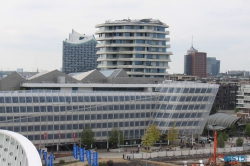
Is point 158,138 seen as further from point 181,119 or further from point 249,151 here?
point 249,151

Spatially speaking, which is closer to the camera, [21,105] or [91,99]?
[21,105]

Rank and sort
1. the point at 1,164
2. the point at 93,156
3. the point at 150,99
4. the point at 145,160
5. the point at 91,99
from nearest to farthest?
the point at 1,164, the point at 93,156, the point at 145,160, the point at 91,99, the point at 150,99

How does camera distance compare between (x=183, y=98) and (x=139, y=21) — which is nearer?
(x=183, y=98)

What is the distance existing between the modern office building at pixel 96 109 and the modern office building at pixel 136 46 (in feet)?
101

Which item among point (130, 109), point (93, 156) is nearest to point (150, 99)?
point (130, 109)

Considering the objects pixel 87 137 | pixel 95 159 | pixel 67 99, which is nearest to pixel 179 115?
pixel 87 137

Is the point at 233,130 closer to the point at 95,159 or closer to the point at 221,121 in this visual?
the point at 221,121

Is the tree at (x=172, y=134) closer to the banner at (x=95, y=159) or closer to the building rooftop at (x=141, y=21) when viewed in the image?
the banner at (x=95, y=159)

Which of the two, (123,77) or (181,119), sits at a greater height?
(123,77)

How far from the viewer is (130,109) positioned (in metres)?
109

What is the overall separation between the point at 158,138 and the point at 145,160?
12393mm

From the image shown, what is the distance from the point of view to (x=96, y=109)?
105062 mm

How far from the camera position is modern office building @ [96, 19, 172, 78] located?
151500 millimetres

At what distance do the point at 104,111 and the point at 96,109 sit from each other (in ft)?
5.98
